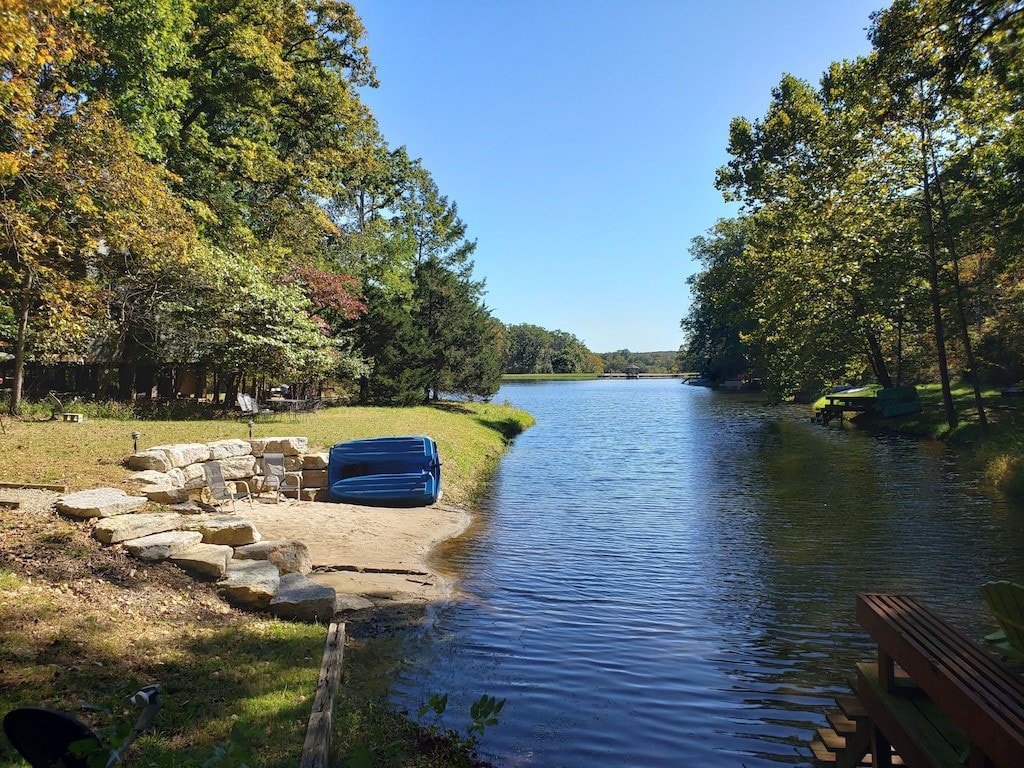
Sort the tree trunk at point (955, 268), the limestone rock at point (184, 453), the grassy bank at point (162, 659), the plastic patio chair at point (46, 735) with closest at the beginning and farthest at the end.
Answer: the plastic patio chair at point (46, 735) → the grassy bank at point (162, 659) → the limestone rock at point (184, 453) → the tree trunk at point (955, 268)

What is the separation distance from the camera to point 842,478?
54.3 ft

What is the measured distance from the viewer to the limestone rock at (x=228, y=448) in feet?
36.5

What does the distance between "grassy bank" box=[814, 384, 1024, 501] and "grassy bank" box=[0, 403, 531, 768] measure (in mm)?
13923

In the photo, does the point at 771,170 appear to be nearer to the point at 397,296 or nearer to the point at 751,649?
the point at 397,296

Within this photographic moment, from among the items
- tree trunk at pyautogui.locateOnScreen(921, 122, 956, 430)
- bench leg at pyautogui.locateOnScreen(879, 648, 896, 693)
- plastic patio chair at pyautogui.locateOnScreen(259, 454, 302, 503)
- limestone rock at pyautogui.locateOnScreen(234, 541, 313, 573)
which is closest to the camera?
bench leg at pyautogui.locateOnScreen(879, 648, 896, 693)

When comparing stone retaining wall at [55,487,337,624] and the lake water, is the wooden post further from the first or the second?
stone retaining wall at [55,487,337,624]

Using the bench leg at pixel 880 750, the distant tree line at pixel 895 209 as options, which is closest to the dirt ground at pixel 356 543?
the bench leg at pixel 880 750

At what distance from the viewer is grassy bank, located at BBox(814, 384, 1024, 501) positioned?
46.9 ft

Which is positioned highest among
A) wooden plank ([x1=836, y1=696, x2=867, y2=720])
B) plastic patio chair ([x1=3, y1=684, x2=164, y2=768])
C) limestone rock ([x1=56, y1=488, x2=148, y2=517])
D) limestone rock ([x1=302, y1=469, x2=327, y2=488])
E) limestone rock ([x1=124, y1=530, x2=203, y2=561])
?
plastic patio chair ([x1=3, y1=684, x2=164, y2=768])

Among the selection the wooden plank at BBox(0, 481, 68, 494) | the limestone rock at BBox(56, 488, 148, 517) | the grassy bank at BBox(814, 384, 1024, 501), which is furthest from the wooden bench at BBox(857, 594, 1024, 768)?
the grassy bank at BBox(814, 384, 1024, 501)

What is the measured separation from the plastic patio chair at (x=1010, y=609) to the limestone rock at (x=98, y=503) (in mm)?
7413

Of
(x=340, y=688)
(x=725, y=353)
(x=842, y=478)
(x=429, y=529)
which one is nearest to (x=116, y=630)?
(x=340, y=688)

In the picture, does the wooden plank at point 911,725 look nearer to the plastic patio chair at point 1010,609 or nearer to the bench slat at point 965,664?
the bench slat at point 965,664

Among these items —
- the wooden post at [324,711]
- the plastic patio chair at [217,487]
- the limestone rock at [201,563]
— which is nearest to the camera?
the wooden post at [324,711]
